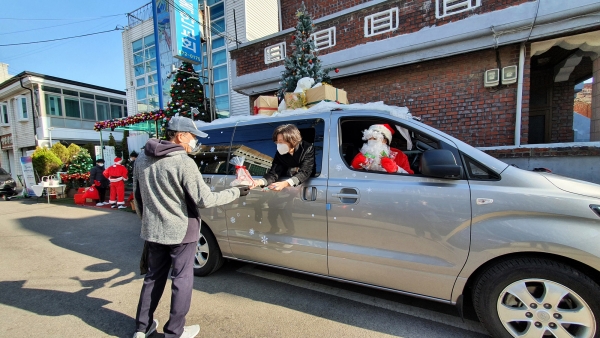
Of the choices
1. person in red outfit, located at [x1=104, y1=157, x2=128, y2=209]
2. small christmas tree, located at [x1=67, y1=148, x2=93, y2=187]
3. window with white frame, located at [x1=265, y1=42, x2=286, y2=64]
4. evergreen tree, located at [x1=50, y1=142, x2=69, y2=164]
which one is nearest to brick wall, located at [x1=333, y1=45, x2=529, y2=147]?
window with white frame, located at [x1=265, y1=42, x2=286, y2=64]

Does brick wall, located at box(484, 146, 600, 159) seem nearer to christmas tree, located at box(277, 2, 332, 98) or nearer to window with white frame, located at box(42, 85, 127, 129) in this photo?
christmas tree, located at box(277, 2, 332, 98)

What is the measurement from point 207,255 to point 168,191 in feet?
5.27

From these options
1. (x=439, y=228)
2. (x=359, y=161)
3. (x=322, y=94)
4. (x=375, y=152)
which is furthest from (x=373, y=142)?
(x=322, y=94)

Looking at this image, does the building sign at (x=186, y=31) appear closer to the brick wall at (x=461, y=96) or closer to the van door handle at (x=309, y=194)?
the brick wall at (x=461, y=96)

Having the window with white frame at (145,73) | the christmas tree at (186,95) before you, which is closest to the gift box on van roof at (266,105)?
the christmas tree at (186,95)

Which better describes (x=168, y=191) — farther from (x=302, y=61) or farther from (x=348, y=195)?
(x=302, y=61)

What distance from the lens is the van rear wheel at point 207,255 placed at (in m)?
3.42

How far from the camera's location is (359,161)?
2725 mm

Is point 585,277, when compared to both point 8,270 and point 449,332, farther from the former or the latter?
point 8,270

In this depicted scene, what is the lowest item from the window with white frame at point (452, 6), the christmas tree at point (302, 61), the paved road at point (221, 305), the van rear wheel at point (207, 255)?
the paved road at point (221, 305)

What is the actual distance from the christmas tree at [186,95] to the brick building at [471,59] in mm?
4060

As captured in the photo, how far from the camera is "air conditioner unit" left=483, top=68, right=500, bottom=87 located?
5160 millimetres

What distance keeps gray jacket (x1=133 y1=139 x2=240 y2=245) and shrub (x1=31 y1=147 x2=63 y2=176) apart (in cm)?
1406

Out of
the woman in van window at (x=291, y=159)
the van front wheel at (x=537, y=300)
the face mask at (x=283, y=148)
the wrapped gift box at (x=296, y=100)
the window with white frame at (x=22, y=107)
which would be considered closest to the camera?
the van front wheel at (x=537, y=300)
